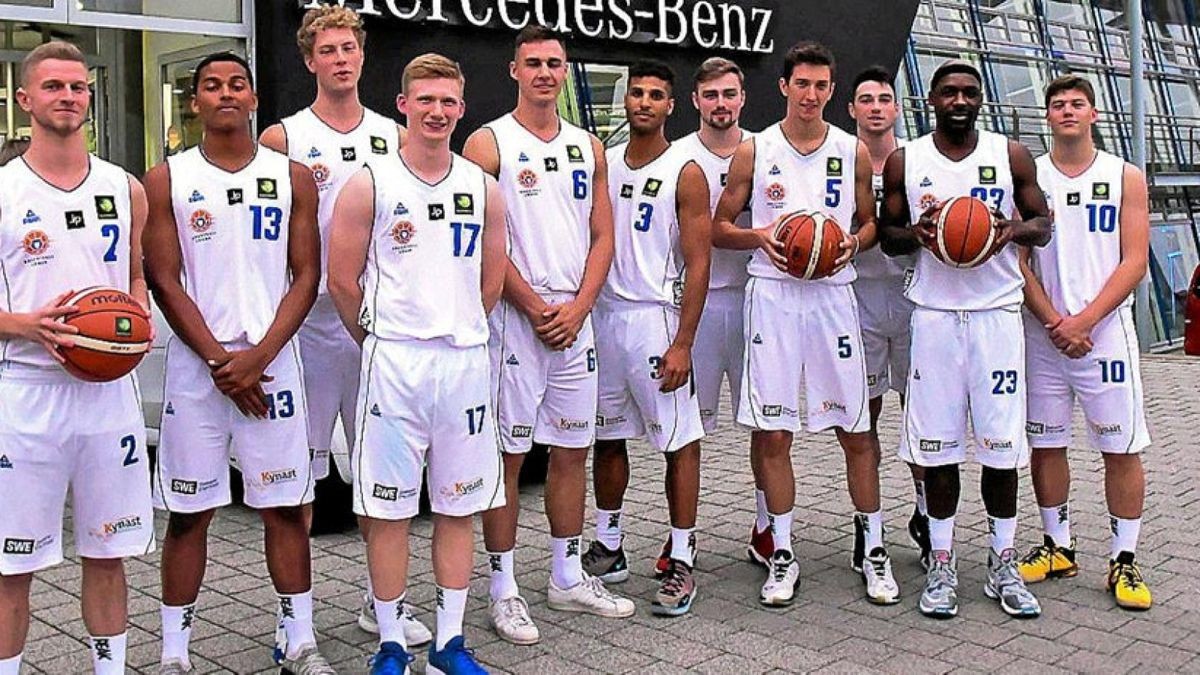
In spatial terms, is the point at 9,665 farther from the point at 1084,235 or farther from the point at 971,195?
the point at 1084,235

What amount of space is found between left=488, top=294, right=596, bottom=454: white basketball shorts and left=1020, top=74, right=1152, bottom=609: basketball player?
1.95 meters

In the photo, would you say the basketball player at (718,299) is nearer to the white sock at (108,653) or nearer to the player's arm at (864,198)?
the player's arm at (864,198)

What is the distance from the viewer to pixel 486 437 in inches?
177

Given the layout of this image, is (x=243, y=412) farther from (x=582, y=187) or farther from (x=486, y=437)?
(x=582, y=187)

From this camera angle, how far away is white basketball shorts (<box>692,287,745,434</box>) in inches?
234

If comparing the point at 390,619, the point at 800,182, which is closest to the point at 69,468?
the point at 390,619

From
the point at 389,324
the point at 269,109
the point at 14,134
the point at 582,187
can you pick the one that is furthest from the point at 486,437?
the point at 14,134

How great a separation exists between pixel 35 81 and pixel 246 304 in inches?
38.1

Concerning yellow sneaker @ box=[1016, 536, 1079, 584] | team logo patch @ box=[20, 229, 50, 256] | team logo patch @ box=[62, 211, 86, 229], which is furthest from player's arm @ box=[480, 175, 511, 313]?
yellow sneaker @ box=[1016, 536, 1079, 584]

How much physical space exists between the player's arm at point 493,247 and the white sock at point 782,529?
1770mm

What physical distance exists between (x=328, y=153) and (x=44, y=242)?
4.28 feet

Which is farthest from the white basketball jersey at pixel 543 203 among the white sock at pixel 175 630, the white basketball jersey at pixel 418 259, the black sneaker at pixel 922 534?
the black sneaker at pixel 922 534

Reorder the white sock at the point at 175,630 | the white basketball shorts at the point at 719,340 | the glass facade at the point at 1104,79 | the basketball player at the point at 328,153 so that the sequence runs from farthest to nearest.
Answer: the glass facade at the point at 1104,79, the white basketball shorts at the point at 719,340, the basketball player at the point at 328,153, the white sock at the point at 175,630

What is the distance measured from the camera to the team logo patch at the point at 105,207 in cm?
392
